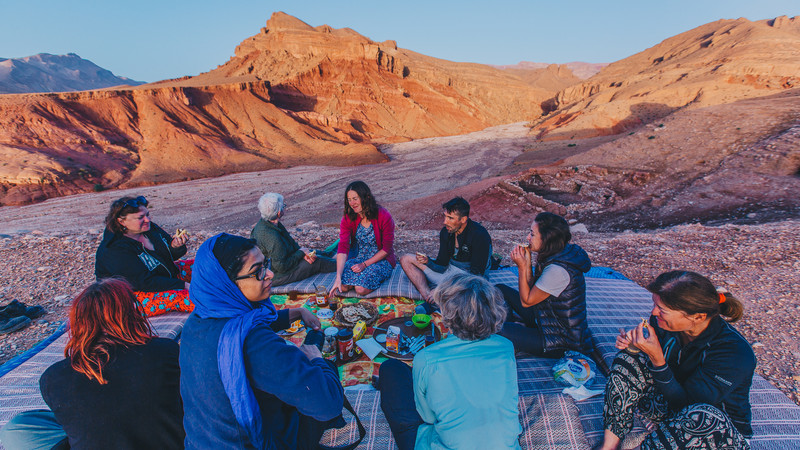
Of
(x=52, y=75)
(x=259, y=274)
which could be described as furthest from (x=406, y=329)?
(x=52, y=75)

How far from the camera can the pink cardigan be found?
14.5 ft

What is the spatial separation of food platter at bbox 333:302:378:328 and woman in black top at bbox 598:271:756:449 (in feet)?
6.80

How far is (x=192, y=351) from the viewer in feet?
4.86

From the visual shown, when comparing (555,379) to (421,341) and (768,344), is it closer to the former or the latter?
(421,341)

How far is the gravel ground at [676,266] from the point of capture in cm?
363

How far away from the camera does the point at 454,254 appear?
426cm

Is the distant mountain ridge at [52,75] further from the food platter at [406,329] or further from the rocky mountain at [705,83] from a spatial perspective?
the rocky mountain at [705,83]

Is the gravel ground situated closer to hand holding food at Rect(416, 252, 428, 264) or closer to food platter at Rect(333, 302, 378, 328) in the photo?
hand holding food at Rect(416, 252, 428, 264)

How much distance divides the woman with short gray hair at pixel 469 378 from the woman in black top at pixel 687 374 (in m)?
0.88

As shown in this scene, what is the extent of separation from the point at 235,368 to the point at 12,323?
4.80m

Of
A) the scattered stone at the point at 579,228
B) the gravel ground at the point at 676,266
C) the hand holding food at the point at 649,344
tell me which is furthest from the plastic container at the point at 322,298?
the scattered stone at the point at 579,228

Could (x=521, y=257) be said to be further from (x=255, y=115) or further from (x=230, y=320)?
(x=255, y=115)

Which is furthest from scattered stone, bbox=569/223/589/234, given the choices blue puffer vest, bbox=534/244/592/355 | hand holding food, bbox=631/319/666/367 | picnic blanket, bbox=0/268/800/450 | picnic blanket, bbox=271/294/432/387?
hand holding food, bbox=631/319/666/367

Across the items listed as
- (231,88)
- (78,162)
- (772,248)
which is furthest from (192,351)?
(231,88)
